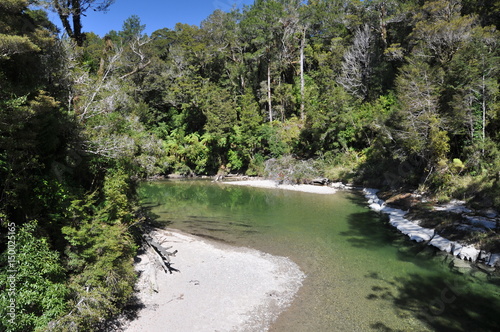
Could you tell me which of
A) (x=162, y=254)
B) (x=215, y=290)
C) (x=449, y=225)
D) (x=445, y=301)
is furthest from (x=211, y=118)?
(x=445, y=301)

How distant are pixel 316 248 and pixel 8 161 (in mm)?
10962

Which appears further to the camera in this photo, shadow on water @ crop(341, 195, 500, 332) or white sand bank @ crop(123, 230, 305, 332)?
shadow on water @ crop(341, 195, 500, 332)

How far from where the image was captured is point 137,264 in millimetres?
9977

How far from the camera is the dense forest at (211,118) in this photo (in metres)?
6.10

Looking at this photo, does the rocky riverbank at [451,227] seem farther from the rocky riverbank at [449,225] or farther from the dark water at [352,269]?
the dark water at [352,269]

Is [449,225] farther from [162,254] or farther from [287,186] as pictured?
[287,186]

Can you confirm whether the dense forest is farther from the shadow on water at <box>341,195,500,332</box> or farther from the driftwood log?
the shadow on water at <box>341,195,500,332</box>

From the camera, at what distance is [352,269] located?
33.7 ft

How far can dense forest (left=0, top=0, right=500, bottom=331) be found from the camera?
240 inches

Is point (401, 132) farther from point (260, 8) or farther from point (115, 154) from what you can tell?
point (260, 8)

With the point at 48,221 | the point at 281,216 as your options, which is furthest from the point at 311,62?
the point at 48,221

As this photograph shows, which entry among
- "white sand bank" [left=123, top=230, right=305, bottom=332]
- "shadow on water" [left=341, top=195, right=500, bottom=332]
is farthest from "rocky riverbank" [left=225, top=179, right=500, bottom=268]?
"white sand bank" [left=123, top=230, right=305, bottom=332]

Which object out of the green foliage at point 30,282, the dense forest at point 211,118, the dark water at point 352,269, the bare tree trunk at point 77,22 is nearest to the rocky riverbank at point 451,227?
the dark water at point 352,269

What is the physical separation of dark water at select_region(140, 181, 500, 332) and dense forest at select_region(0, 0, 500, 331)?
445cm
